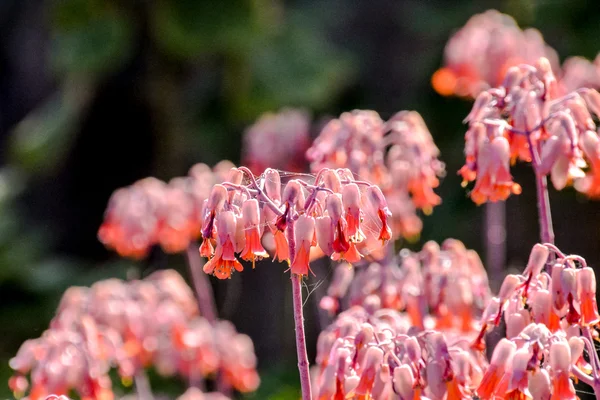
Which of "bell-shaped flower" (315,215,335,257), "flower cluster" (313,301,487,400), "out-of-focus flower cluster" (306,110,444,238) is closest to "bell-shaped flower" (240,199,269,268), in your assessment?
"bell-shaped flower" (315,215,335,257)

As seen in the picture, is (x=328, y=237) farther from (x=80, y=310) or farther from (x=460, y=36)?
(x=460, y=36)

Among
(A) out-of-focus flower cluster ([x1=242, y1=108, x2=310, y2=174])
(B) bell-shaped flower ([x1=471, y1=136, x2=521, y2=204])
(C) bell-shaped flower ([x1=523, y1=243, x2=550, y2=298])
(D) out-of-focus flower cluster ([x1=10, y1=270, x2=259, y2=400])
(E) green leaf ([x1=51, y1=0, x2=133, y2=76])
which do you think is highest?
(E) green leaf ([x1=51, y1=0, x2=133, y2=76])

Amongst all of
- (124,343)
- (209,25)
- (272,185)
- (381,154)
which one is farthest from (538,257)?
(209,25)

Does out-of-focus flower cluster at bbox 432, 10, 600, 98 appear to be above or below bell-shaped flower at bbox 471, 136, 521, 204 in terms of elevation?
above

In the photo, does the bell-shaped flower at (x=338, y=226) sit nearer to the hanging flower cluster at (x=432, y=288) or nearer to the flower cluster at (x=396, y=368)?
the flower cluster at (x=396, y=368)

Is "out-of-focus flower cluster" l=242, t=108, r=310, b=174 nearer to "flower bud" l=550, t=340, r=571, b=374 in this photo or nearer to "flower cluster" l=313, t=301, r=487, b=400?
"flower cluster" l=313, t=301, r=487, b=400

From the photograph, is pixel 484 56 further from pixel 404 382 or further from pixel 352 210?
pixel 404 382

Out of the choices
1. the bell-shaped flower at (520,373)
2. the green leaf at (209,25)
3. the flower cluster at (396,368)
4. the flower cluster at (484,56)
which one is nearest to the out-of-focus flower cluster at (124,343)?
the flower cluster at (396,368)

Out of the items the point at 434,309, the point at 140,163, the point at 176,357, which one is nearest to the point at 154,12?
the point at 140,163
